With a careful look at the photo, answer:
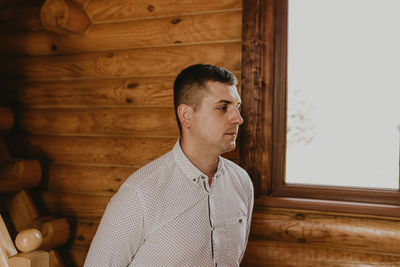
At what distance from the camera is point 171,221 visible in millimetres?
1731

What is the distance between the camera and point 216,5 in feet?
8.33

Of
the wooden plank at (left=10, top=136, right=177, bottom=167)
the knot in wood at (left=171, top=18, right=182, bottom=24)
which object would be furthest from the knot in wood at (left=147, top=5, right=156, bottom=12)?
the wooden plank at (left=10, top=136, right=177, bottom=167)

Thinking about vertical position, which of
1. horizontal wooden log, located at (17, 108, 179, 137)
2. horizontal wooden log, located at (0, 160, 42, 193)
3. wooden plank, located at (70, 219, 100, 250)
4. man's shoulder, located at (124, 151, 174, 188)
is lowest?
wooden plank, located at (70, 219, 100, 250)

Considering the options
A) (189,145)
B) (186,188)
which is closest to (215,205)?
(186,188)

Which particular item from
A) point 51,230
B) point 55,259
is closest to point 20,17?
point 51,230

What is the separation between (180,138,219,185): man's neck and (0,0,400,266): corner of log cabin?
0.60m

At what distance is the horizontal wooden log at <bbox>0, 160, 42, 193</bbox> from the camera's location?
2680 mm

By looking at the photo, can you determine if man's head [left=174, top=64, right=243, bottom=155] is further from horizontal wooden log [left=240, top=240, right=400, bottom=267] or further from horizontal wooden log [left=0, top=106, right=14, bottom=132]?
horizontal wooden log [left=0, top=106, right=14, bottom=132]

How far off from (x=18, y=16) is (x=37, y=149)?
1186mm

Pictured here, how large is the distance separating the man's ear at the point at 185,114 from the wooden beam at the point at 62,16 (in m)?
1.33

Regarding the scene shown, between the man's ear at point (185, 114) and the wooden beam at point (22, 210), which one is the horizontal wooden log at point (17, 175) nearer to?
the wooden beam at point (22, 210)

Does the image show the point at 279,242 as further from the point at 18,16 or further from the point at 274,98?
A: the point at 18,16

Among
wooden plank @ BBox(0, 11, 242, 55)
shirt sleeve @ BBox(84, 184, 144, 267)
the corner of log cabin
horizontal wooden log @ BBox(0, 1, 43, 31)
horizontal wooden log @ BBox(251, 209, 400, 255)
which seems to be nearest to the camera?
shirt sleeve @ BBox(84, 184, 144, 267)

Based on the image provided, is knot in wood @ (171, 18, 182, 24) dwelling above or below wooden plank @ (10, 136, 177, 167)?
above
